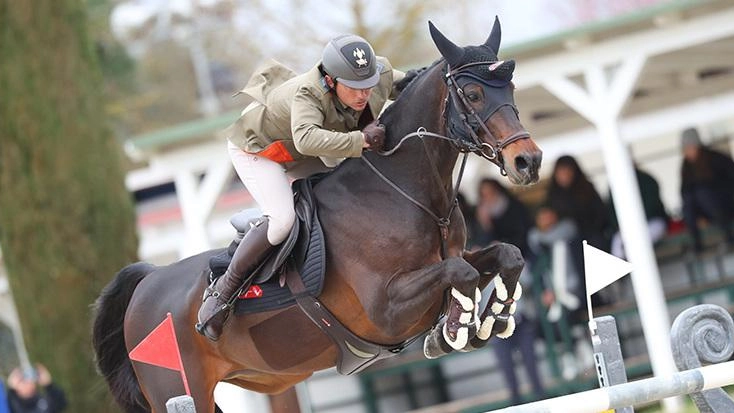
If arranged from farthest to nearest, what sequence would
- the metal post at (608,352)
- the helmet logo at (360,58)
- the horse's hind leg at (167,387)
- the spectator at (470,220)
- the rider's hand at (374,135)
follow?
1. the spectator at (470,220)
2. the horse's hind leg at (167,387)
3. the rider's hand at (374,135)
4. the helmet logo at (360,58)
5. the metal post at (608,352)

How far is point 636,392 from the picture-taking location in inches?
166

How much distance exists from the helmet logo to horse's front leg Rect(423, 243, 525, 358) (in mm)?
1028

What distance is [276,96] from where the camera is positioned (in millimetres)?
5652

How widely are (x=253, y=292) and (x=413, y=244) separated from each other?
99 centimetres

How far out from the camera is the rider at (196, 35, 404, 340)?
5.29 m

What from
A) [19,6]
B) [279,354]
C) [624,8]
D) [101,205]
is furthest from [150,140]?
[624,8]

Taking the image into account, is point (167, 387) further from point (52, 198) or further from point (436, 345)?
point (52, 198)

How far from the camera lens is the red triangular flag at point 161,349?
225 inches

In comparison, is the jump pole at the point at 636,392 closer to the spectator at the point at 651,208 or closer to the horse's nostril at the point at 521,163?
the horse's nostril at the point at 521,163

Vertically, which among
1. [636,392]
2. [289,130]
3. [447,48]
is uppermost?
[447,48]

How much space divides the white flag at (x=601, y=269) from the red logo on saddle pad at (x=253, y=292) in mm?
1731

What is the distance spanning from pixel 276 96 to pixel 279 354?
1320 millimetres

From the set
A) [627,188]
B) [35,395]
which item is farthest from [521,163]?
[35,395]

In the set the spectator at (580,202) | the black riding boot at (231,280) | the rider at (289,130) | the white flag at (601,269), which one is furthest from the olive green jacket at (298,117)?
the spectator at (580,202)
